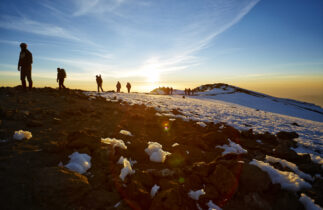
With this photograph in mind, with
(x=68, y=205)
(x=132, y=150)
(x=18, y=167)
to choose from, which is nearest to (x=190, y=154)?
(x=132, y=150)

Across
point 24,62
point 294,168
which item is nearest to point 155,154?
point 294,168

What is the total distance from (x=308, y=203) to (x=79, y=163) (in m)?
4.23

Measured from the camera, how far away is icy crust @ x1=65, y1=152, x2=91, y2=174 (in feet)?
9.43

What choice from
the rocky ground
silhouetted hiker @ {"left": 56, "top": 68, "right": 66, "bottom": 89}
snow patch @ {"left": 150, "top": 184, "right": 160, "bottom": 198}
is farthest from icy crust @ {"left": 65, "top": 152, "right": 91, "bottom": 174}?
silhouetted hiker @ {"left": 56, "top": 68, "right": 66, "bottom": 89}

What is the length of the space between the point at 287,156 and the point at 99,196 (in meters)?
5.59

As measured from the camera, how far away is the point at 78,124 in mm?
5969

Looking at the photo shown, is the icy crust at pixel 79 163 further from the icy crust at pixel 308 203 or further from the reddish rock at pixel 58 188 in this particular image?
the icy crust at pixel 308 203

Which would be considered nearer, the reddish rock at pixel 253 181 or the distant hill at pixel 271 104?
the reddish rock at pixel 253 181

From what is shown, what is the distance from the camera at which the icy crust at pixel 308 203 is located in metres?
2.57

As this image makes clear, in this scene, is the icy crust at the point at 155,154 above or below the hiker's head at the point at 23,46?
below

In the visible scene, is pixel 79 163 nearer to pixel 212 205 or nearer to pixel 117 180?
pixel 117 180

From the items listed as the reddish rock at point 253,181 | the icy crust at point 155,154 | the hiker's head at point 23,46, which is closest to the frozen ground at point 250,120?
the reddish rock at point 253,181

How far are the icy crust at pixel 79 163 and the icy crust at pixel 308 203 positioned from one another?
157 inches

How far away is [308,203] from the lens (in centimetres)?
264
